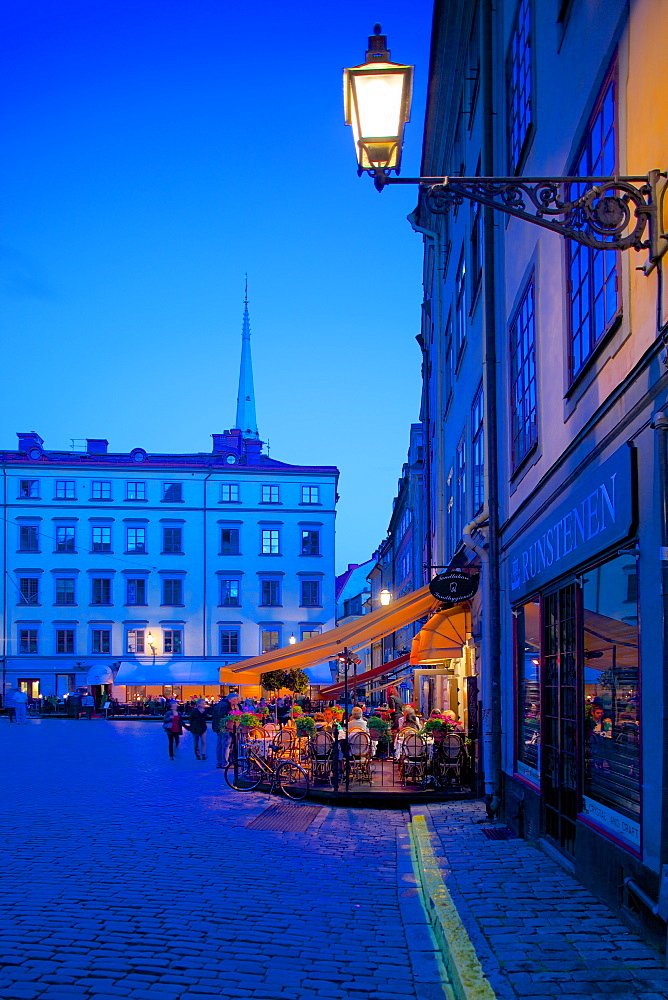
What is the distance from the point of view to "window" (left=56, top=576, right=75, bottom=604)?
60.9 metres

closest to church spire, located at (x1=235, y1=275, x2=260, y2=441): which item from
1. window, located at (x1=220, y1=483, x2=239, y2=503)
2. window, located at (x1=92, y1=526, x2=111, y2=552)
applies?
window, located at (x1=220, y1=483, x2=239, y2=503)

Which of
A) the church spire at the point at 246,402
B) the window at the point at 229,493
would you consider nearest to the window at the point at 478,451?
the window at the point at 229,493

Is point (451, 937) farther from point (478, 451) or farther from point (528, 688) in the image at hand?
point (478, 451)

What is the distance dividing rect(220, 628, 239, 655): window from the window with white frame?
10.2 meters

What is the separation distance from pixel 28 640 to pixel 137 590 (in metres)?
7.39

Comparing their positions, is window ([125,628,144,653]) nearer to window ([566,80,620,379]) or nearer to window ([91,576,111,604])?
window ([91,576,111,604])

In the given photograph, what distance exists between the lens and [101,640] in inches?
2381

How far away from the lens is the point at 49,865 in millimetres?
A: 9414

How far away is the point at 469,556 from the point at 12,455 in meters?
52.1

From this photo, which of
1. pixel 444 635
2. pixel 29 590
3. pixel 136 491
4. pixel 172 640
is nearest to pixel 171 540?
pixel 136 491

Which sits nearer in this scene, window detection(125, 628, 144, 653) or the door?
the door

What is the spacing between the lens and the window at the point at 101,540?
202 feet

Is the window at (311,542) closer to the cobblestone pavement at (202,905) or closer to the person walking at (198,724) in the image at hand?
the person walking at (198,724)

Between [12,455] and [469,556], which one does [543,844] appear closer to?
[469,556]
